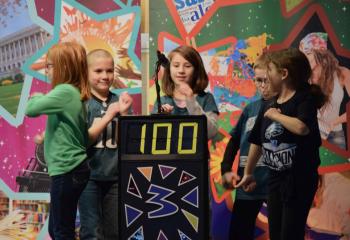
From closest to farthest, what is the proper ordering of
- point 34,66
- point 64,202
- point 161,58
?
point 64,202
point 161,58
point 34,66

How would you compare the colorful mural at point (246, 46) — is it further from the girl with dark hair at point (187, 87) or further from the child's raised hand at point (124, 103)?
the child's raised hand at point (124, 103)

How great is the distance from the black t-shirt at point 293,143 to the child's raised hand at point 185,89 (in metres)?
0.49

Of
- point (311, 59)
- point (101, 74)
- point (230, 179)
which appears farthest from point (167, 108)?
point (311, 59)

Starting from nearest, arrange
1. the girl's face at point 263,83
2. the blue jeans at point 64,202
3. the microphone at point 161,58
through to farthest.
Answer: the blue jeans at point 64,202
the microphone at point 161,58
the girl's face at point 263,83

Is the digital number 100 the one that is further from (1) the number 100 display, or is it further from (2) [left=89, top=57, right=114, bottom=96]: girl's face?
(2) [left=89, top=57, right=114, bottom=96]: girl's face

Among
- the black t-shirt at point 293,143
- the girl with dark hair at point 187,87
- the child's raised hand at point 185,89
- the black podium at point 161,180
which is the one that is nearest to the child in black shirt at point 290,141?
the black t-shirt at point 293,143

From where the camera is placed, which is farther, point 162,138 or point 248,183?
point 248,183

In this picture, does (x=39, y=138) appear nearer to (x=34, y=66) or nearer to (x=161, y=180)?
(x=34, y=66)

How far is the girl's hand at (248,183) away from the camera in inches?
129

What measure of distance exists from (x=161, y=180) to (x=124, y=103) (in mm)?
780

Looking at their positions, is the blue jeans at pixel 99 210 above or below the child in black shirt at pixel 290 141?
below

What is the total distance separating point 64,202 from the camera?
8.77 ft

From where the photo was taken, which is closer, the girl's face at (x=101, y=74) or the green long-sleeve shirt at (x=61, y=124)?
the green long-sleeve shirt at (x=61, y=124)

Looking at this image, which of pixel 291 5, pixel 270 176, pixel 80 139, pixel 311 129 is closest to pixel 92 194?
pixel 80 139
